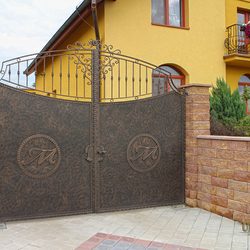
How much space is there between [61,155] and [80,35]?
591 cm

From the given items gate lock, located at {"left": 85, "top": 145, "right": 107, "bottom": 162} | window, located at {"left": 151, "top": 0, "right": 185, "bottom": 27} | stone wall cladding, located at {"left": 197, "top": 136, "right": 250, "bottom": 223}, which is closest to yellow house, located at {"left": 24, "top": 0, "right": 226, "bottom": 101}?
window, located at {"left": 151, "top": 0, "right": 185, "bottom": 27}

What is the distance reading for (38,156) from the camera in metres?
4.11

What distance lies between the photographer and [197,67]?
29.2 ft

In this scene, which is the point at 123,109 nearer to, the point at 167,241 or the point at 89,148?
the point at 89,148

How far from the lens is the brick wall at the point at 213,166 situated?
4.09 m

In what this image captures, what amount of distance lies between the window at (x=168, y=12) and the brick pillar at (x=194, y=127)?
4.44m

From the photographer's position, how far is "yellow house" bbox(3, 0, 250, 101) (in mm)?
7629

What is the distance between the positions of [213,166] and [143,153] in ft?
3.91

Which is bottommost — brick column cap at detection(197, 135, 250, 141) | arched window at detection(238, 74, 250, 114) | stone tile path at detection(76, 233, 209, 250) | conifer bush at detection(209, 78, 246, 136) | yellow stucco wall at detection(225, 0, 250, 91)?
stone tile path at detection(76, 233, 209, 250)

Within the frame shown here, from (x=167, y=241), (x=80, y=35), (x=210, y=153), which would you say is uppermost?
(x=80, y=35)

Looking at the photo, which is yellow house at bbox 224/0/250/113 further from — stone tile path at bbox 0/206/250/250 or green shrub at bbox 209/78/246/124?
stone tile path at bbox 0/206/250/250

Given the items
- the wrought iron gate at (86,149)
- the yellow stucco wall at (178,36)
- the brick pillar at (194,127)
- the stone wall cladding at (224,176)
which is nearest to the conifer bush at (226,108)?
the yellow stucco wall at (178,36)

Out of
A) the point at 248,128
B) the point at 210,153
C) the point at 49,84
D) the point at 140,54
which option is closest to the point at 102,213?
the point at 210,153

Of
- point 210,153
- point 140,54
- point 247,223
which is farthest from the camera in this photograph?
point 140,54
